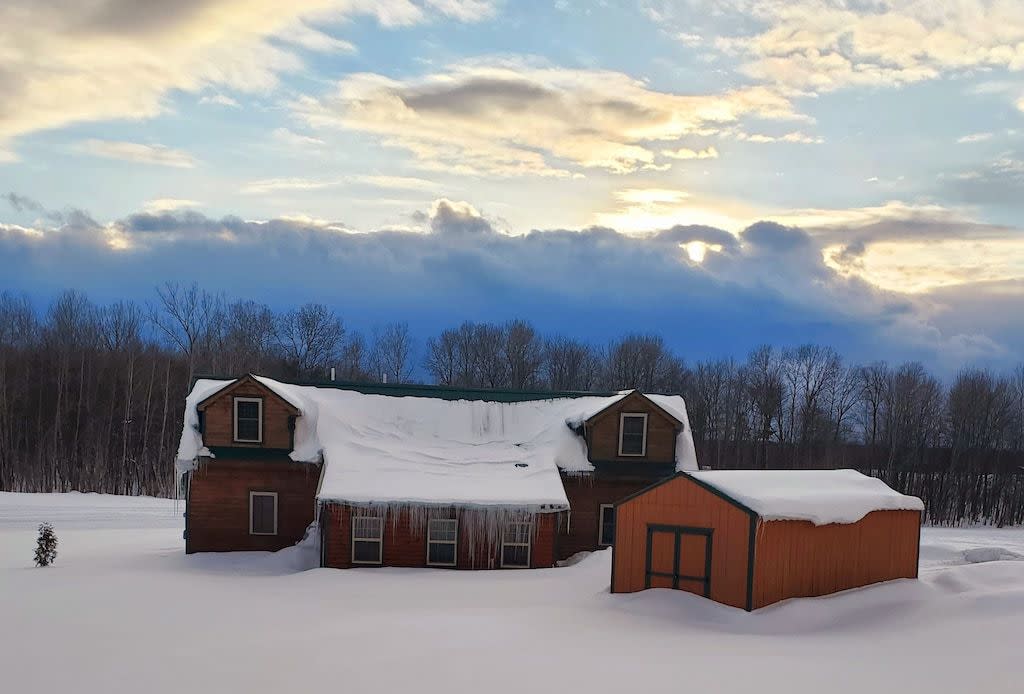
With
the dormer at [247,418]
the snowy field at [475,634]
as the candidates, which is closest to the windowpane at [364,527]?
the snowy field at [475,634]

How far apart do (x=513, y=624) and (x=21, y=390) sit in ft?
164

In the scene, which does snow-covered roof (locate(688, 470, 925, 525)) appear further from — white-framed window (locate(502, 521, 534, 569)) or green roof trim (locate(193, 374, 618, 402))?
green roof trim (locate(193, 374, 618, 402))

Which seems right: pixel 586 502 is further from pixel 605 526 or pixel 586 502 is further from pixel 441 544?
pixel 441 544

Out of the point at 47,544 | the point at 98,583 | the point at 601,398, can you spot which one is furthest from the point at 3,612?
the point at 601,398

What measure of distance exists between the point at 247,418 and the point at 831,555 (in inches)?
650

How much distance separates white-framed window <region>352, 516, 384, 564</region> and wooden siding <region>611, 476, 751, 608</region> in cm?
708

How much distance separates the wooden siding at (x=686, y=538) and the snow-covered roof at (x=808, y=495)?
16.4 inches

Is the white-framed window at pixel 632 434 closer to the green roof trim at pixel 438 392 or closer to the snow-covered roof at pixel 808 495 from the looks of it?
the green roof trim at pixel 438 392

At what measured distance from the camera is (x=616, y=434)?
24094mm

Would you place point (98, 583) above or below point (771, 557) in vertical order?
below

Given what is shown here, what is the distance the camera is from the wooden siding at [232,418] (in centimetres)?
2294

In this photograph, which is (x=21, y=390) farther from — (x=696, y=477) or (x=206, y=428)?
(x=696, y=477)

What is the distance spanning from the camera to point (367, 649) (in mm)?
11820

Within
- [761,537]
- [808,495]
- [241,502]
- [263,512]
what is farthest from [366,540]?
[808,495]
